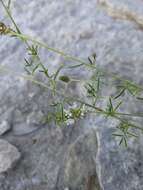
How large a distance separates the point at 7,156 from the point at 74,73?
1.96 ft

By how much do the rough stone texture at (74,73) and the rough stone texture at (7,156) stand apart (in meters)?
0.03

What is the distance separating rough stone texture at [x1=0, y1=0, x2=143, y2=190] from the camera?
81.0 inches

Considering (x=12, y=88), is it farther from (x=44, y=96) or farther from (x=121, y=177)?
(x=121, y=177)

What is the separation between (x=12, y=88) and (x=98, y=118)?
55cm

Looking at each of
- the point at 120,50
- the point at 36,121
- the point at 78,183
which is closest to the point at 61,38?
the point at 120,50

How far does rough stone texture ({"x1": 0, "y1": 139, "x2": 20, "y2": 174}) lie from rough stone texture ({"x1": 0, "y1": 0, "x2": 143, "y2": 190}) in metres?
0.03

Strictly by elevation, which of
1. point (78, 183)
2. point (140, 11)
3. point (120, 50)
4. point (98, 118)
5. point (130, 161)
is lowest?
point (78, 183)

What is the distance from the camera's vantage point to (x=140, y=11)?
2.66 metres

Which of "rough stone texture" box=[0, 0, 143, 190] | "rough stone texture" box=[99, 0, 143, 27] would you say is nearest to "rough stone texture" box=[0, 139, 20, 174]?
"rough stone texture" box=[0, 0, 143, 190]

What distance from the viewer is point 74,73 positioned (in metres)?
2.49

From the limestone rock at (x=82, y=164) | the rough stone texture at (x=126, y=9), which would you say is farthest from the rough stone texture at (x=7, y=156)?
the rough stone texture at (x=126, y=9)

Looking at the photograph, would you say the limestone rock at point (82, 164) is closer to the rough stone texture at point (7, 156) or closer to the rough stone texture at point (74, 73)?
the rough stone texture at point (74, 73)

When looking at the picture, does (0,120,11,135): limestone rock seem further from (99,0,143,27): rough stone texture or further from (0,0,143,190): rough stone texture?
(99,0,143,27): rough stone texture

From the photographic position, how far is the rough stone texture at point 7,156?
85.6 inches
